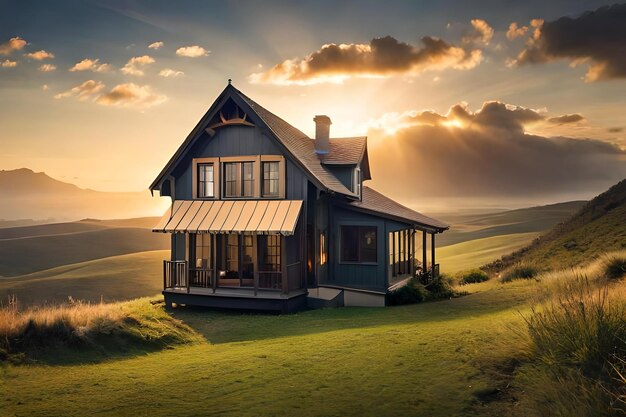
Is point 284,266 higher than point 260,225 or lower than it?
lower

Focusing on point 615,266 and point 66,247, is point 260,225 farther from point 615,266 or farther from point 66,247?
point 66,247

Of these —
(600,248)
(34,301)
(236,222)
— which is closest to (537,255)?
(600,248)

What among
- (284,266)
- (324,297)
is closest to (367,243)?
(324,297)

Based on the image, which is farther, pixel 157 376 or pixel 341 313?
pixel 341 313

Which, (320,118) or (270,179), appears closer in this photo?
(270,179)

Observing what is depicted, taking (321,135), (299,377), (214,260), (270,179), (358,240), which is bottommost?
(299,377)

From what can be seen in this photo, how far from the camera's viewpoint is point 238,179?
77.9 feet

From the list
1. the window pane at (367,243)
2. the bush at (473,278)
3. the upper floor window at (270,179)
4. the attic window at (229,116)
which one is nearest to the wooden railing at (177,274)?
the upper floor window at (270,179)

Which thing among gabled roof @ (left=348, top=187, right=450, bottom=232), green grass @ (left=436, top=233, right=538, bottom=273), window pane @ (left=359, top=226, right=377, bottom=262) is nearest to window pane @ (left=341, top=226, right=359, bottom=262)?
window pane @ (left=359, top=226, right=377, bottom=262)

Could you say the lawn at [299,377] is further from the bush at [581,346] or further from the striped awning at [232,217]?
the striped awning at [232,217]

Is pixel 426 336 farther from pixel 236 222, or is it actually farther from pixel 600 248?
pixel 600 248

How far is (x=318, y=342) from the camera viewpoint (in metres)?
13.0

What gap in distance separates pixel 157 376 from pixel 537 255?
28.5m

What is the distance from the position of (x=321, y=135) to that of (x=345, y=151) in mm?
1773
